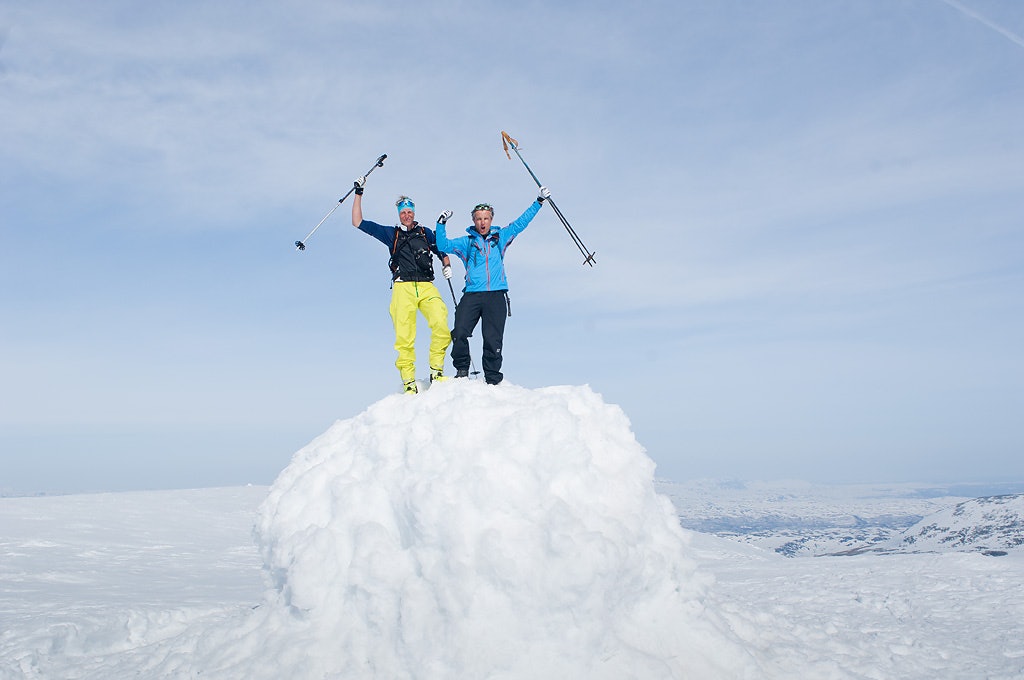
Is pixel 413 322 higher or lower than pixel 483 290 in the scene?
lower

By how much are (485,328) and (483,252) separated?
96cm

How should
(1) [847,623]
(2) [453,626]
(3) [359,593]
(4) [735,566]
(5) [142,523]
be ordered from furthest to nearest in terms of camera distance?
(5) [142,523] < (4) [735,566] < (1) [847,623] < (3) [359,593] < (2) [453,626]

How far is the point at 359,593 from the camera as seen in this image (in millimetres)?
5684

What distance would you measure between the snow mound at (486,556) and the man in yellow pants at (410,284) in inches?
52.8

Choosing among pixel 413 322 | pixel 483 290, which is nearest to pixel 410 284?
pixel 413 322

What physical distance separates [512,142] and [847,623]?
26.1 feet

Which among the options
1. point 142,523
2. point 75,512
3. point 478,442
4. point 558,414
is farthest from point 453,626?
point 75,512

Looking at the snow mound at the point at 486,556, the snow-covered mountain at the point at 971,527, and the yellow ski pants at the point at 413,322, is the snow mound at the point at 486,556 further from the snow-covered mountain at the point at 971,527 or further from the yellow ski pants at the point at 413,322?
the snow-covered mountain at the point at 971,527

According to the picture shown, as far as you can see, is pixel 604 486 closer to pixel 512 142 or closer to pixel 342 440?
pixel 342 440

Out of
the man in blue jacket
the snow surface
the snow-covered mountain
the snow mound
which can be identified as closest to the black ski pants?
the man in blue jacket

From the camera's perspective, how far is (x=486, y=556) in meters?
5.29

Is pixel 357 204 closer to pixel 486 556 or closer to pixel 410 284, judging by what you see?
pixel 410 284

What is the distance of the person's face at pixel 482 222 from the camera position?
8.39 meters

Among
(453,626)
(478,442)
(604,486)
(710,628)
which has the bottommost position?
(710,628)
